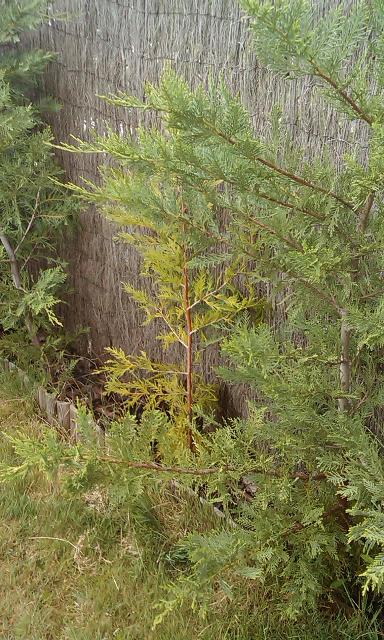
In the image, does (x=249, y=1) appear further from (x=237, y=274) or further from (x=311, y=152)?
(x=237, y=274)

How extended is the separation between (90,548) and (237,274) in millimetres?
1353

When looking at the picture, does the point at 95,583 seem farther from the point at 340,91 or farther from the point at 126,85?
the point at 126,85

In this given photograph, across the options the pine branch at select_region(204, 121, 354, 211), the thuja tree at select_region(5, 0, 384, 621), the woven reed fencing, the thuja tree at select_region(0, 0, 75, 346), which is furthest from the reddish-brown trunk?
the pine branch at select_region(204, 121, 354, 211)

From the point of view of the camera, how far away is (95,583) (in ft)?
8.54

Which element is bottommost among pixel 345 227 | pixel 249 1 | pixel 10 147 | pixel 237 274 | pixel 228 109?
pixel 237 274

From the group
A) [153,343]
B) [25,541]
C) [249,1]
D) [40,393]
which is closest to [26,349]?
[40,393]

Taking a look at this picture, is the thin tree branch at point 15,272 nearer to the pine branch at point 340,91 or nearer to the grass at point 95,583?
the grass at point 95,583

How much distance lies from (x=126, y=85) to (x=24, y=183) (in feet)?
2.53

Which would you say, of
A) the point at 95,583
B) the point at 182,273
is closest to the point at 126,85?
the point at 182,273

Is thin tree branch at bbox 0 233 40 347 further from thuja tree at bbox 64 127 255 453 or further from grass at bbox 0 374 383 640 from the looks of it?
grass at bbox 0 374 383 640

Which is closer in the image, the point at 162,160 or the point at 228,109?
the point at 228,109

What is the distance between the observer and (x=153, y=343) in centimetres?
377

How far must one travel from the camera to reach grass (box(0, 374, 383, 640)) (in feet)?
7.63

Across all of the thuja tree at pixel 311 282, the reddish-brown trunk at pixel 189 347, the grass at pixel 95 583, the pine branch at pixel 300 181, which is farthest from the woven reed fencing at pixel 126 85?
the grass at pixel 95 583
